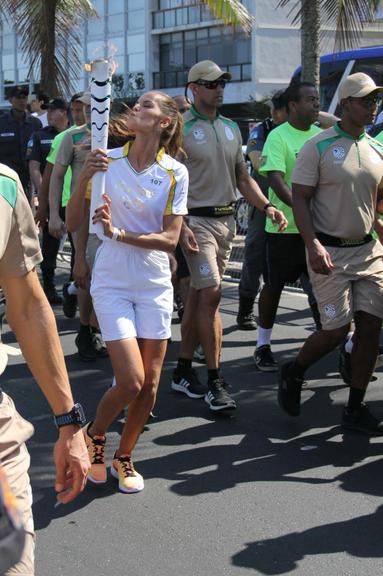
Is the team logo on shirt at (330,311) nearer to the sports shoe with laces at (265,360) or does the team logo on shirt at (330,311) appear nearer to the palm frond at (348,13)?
the sports shoe with laces at (265,360)

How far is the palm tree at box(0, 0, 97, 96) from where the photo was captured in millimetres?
15742

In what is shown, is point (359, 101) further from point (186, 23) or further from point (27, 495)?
point (186, 23)

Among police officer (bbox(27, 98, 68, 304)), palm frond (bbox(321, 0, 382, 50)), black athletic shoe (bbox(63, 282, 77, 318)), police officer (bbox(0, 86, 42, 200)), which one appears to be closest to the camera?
black athletic shoe (bbox(63, 282, 77, 318))

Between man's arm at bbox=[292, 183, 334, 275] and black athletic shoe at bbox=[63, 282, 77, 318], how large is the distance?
3.74 meters

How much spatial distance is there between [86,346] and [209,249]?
175 centimetres

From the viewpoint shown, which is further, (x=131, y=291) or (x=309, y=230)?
(x=309, y=230)

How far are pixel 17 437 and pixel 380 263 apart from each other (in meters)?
3.40

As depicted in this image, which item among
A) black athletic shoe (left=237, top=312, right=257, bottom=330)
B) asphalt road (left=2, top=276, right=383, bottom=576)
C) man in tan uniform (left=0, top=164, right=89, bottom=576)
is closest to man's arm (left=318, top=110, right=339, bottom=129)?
black athletic shoe (left=237, top=312, right=257, bottom=330)

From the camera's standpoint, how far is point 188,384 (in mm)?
6129

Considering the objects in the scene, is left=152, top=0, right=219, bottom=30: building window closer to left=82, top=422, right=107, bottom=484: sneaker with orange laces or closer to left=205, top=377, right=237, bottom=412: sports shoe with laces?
left=205, top=377, right=237, bottom=412: sports shoe with laces

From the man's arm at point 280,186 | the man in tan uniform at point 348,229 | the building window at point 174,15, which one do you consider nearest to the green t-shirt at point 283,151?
the man's arm at point 280,186

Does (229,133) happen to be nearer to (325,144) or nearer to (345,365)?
(325,144)

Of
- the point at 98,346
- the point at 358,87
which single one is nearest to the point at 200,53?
the point at 98,346

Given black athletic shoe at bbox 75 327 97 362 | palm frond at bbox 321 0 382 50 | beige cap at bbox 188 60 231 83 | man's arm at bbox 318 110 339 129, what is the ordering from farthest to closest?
palm frond at bbox 321 0 382 50
man's arm at bbox 318 110 339 129
black athletic shoe at bbox 75 327 97 362
beige cap at bbox 188 60 231 83
